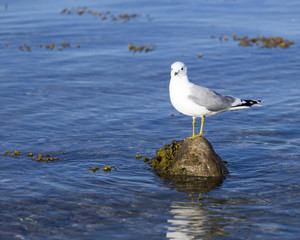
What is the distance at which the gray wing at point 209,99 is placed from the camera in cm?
1366

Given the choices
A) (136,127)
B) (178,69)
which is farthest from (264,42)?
(178,69)

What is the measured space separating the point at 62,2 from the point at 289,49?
20.2 m

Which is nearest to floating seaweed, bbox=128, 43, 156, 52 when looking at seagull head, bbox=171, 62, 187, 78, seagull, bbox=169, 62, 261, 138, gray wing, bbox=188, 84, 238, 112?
gray wing, bbox=188, 84, 238, 112

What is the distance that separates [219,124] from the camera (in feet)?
61.9

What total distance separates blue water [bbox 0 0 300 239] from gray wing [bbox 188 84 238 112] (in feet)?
6.31

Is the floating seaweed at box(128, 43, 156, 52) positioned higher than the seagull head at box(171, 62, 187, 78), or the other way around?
the floating seaweed at box(128, 43, 156, 52)

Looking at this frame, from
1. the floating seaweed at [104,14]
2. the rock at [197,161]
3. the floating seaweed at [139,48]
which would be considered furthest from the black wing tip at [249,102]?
the floating seaweed at [104,14]

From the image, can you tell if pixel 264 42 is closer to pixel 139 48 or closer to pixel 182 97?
pixel 139 48

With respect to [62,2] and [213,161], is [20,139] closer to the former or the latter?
[213,161]

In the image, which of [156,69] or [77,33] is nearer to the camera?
[156,69]

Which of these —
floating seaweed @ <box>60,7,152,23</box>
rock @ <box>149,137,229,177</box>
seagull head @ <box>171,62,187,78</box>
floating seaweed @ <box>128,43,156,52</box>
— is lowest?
rock @ <box>149,137,229,177</box>

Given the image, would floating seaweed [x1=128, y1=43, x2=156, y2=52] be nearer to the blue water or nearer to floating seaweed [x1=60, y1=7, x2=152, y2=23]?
the blue water

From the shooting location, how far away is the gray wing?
44.8 ft

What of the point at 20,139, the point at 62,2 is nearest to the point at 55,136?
the point at 20,139
